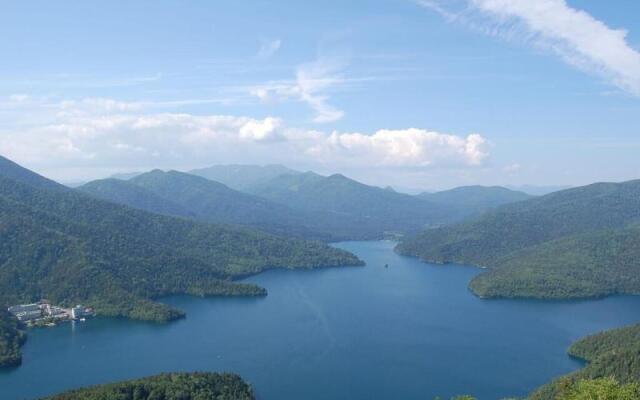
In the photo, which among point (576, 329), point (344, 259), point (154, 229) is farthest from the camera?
point (344, 259)

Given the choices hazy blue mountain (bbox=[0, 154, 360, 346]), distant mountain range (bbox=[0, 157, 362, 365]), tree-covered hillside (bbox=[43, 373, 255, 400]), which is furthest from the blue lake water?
hazy blue mountain (bbox=[0, 154, 360, 346])

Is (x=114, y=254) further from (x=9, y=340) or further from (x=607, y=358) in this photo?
(x=607, y=358)

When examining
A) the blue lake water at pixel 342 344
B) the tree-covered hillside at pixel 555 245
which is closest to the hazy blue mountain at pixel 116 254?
the blue lake water at pixel 342 344

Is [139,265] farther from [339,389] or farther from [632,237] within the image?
[632,237]

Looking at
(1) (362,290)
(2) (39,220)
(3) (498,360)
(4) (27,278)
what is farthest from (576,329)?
(2) (39,220)

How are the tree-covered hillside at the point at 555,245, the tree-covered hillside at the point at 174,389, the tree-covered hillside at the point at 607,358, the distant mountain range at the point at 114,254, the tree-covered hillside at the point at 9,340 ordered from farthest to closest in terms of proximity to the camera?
the tree-covered hillside at the point at 555,245 → the distant mountain range at the point at 114,254 → the tree-covered hillside at the point at 9,340 → the tree-covered hillside at the point at 607,358 → the tree-covered hillside at the point at 174,389

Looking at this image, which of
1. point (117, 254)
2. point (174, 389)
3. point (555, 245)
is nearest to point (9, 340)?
point (174, 389)

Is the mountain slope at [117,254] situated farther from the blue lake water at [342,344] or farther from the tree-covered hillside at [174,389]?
the tree-covered hillside at [174,389]
